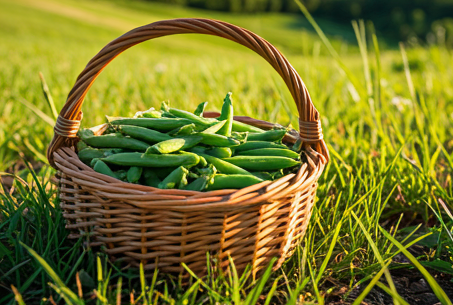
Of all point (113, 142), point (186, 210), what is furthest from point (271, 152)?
point (113, 142)

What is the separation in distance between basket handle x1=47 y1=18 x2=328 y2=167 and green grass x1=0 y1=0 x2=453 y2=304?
10.9 inches

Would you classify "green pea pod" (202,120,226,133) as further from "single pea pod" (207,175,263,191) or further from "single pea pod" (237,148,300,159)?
"single pea pod" (207,175,263,191)

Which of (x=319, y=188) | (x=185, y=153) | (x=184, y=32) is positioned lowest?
(x=319, y=188)

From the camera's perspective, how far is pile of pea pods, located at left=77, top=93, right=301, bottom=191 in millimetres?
1345

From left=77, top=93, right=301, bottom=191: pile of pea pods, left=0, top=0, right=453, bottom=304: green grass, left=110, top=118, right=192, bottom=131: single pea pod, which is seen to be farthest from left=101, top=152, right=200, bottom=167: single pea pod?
left=0, top=0, right=453, bottom=304: green grass

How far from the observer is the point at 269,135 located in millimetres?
1665

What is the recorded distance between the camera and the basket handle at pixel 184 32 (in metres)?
1.39

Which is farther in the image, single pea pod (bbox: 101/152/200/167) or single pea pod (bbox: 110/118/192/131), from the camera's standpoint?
single pea pod (bbox: 110/118/192/131)

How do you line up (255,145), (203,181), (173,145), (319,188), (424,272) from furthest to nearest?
(319,188), (255,145), (173,145), (203,181), (424,272)

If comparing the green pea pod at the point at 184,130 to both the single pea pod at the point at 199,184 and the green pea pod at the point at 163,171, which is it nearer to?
the green pea pod at the point at 163,171

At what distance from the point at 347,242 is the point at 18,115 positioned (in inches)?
99.5

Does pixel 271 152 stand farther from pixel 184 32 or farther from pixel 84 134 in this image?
pixel 84 134

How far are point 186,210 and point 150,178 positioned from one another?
0.34 metres

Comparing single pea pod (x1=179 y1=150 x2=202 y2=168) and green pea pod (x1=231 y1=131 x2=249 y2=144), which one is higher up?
green pea pod (x1=231 y1=131 x2=249 y2=144)
